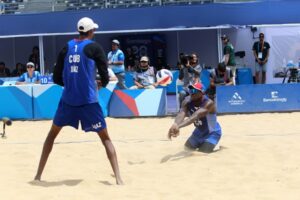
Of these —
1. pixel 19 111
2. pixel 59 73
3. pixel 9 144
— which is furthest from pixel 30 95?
pixel 59 73

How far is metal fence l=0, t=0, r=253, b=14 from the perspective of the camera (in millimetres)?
22203

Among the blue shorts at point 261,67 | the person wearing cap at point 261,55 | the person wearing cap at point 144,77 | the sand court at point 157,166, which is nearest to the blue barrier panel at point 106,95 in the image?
the person wearing cap at point 144,77

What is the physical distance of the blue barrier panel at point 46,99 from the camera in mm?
12828

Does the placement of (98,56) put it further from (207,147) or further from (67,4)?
(67,4)

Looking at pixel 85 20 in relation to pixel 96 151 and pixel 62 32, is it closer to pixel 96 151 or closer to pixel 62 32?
pixel 96 151

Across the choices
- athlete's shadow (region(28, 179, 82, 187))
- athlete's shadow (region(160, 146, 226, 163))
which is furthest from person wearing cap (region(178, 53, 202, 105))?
athlete's shadow (region(28, 179, 82, 187))

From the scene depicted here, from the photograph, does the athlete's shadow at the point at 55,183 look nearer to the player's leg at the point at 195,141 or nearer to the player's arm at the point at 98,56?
the player's arm at the point at 98,56

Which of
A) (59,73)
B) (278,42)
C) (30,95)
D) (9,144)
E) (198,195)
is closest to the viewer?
(198,195)

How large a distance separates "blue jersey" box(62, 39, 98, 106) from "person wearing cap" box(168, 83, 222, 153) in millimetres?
1794

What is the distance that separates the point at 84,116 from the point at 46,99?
6990 mm

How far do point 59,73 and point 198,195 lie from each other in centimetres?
187

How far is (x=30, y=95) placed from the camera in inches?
507

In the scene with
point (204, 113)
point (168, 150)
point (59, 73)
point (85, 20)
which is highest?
point (85, 20)

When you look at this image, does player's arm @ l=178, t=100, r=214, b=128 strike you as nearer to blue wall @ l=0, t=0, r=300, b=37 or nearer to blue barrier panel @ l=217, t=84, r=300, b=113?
blue barrier panel @ l=217, t=84, r=300, b=113
